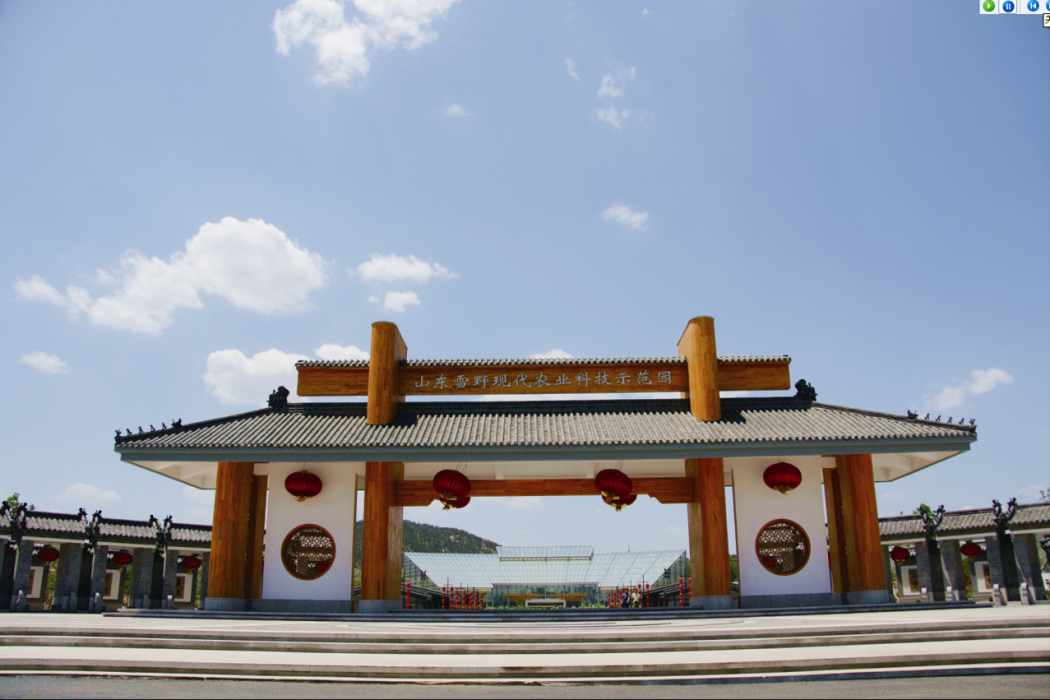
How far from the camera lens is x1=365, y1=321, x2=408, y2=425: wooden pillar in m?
13.3

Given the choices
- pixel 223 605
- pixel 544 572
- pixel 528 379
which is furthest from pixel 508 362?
pixel 544 572

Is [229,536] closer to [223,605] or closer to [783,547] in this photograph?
[223,605]

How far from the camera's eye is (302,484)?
1256 centimetres

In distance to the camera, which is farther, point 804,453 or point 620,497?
point 620,497

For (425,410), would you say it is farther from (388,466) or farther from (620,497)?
(620,497)

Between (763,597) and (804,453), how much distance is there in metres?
2.82

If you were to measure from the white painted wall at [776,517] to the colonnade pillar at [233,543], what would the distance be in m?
9.10

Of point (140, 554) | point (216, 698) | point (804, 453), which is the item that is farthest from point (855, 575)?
point (140, 554)

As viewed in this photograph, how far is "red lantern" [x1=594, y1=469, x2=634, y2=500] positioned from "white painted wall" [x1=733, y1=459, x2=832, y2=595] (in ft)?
7.06

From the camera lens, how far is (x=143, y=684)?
238 inches

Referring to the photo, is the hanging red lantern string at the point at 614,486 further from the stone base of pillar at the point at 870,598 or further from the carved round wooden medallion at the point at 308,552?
the carved round wooden medallion at the point at 308,552

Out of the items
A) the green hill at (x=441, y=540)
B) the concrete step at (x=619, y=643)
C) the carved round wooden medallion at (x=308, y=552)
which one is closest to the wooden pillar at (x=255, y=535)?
the carved round wooden medallion at (x=308, y=552)

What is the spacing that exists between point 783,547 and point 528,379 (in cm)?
581

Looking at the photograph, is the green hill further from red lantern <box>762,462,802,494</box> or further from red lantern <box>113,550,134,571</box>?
red lantern <box>762,462,802,494</box>
